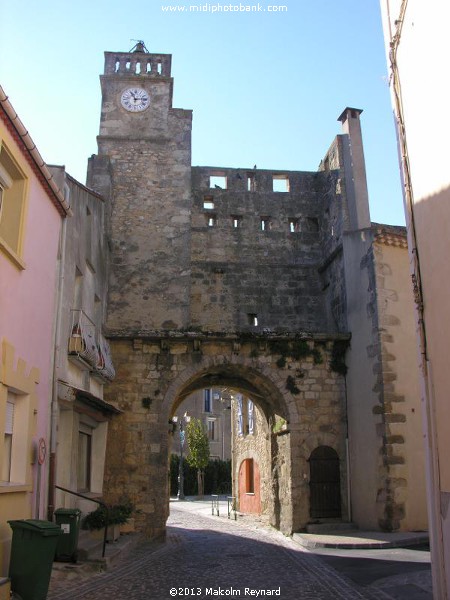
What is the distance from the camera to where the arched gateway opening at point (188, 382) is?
521 inches

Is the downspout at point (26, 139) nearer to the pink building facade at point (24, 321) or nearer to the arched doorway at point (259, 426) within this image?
the pink building facade at point (24, 321)

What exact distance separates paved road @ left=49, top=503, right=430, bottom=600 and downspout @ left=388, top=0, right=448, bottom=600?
2.84ft

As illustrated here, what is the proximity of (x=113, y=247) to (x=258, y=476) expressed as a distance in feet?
28.3

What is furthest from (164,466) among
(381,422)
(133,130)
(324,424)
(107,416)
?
(133,130)

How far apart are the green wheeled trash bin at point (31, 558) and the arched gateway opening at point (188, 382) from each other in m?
6.74

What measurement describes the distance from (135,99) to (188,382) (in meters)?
9.10

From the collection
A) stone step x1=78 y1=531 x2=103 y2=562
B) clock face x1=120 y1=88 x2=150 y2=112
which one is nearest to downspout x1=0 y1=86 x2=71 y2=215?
stone step x1=78 y1=531 x2=103 y2=562

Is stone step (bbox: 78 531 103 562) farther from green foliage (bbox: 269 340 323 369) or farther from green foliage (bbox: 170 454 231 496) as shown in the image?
green foliage (bbox: 170 454 231 496)

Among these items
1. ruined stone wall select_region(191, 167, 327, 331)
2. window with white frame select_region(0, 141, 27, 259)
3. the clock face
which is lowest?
window with white frame select_region(0, 141, 27, 259)

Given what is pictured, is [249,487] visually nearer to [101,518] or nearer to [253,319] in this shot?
[253,319]

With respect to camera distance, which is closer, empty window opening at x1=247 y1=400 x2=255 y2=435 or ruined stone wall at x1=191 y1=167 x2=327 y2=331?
ruined stone wall at x1=191 y1=167 x2=327 y2=331

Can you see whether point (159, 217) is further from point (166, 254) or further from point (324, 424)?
point (324, 424)

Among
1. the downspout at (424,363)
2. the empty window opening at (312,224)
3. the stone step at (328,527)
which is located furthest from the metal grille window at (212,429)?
the downspout at (424,363)

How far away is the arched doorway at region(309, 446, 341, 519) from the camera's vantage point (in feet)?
44.3
